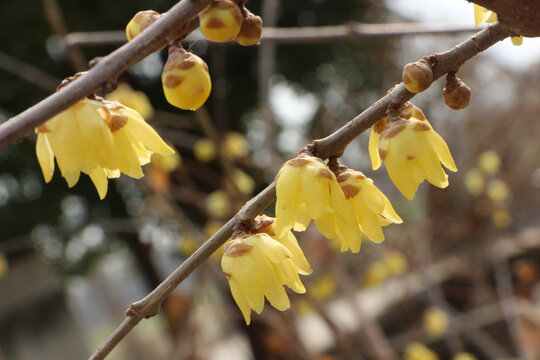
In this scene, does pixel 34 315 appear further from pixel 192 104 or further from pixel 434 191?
pixel 192 104

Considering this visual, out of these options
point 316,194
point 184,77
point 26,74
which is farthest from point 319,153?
point 26,74

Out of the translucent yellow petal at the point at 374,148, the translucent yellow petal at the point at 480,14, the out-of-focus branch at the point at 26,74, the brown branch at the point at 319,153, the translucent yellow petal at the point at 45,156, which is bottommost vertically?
the translucent yellow petal at the point at 374,148

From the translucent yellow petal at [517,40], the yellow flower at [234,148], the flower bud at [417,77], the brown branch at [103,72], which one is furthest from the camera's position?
the yellow flower at [234,148]

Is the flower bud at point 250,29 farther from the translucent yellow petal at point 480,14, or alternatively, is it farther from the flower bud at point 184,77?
the translucent yellow petal at point 480,14

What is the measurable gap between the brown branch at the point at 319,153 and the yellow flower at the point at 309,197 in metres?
0.02

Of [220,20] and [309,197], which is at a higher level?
[220,20]

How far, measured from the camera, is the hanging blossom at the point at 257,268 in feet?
1.87

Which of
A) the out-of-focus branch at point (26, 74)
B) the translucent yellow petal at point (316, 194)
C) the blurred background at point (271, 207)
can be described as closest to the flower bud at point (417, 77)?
the translucent yellow petal at point (316, 194)

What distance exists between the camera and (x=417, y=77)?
53cm

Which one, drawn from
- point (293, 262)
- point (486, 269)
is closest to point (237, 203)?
point (293, 262)

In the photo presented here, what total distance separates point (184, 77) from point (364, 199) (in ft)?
0.75

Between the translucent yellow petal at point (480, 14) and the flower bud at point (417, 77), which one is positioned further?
the translucent yellow petal at point (480, 14)

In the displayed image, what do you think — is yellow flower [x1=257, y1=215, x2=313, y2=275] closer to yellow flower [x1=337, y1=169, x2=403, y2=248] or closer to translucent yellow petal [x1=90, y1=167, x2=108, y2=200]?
yellow flower [x1=337, y1=169, x2=403, y2=248]

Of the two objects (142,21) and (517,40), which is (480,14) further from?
(142,21)
